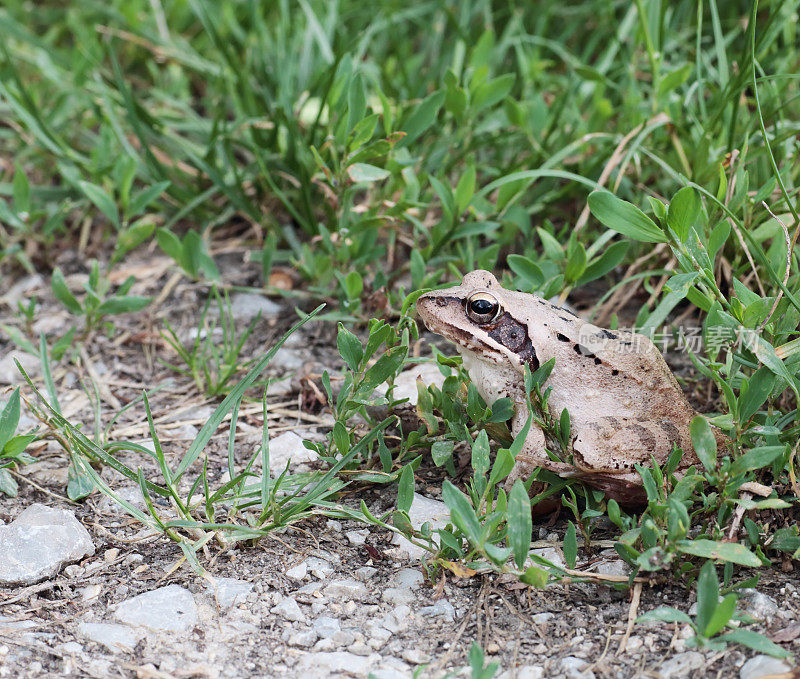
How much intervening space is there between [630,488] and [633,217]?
3.05ft

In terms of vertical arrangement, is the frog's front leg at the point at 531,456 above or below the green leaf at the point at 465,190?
below

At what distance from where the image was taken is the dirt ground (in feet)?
7.50

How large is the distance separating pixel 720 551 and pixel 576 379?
2.86 feet

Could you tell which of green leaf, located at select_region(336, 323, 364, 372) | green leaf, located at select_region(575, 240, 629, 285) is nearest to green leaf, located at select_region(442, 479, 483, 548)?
green leaf, located at select_region(336, 323, 364, 372)

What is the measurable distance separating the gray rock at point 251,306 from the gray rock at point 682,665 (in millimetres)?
2450

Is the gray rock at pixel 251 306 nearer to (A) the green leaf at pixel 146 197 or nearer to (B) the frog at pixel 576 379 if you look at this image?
(A) the green leaf at pixel 146 197

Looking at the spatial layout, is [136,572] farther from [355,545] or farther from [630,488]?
[630,488]

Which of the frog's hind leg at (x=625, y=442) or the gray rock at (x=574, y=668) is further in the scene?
the frog's hind leg at (x=625, y=442)

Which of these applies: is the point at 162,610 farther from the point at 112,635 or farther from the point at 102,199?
the point at 102,199

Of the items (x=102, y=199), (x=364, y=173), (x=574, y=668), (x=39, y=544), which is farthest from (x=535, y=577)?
(x=102, y=199)

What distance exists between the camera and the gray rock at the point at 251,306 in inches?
158

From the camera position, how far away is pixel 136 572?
2.62 m

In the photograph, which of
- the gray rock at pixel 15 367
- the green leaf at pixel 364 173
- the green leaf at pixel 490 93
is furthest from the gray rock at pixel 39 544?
the green leaf at pixel 490 93

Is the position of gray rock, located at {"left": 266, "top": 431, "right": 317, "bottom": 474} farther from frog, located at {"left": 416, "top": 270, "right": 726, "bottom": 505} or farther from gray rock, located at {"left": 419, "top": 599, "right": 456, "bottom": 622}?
gray rock, located at {"left": 419, "top": 599, "right": 456, "bottom": 622}
